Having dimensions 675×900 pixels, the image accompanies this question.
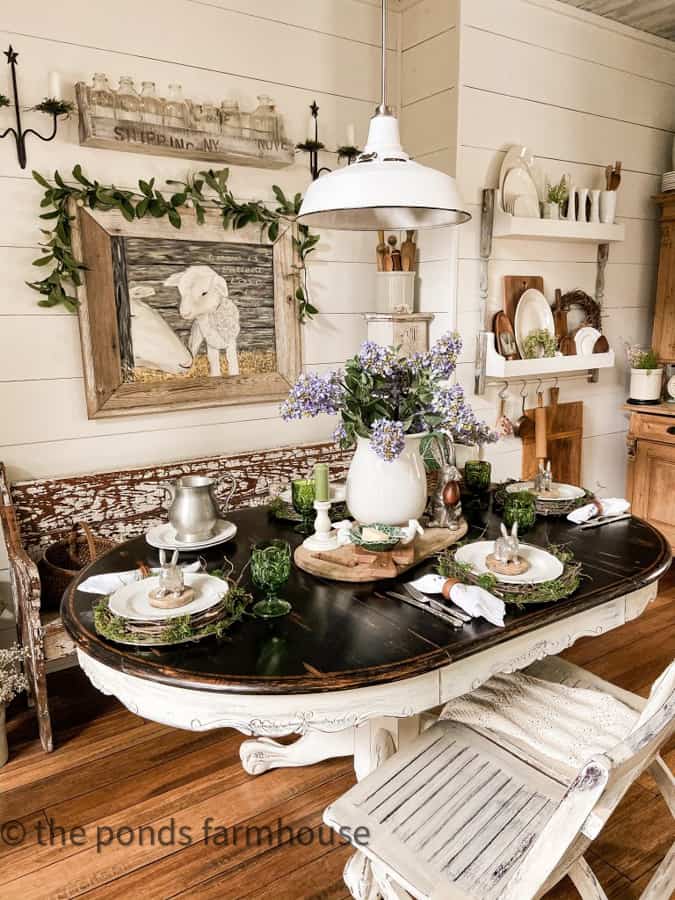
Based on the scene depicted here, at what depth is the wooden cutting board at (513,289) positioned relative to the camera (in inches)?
121

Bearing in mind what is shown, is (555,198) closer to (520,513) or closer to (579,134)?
(579,134)

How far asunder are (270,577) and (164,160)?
6.12 feet

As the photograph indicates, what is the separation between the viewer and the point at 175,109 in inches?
98.3

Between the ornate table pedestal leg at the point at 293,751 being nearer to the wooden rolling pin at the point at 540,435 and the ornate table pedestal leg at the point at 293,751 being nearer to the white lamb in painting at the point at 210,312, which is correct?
the wooden rolling pin at the point at 540,435

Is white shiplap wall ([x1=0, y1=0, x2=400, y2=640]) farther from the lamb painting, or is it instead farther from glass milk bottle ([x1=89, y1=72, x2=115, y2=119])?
the lamb painting

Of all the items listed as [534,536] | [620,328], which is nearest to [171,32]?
[534,536]

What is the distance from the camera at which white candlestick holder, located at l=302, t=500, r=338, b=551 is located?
1.70m

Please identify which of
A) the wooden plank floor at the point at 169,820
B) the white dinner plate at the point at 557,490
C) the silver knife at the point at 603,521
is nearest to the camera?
the wooden plank floor at the point at 169,820

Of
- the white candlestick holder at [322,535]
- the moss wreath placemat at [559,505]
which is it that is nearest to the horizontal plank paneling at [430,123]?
the moss wreath placemat at [559,505]

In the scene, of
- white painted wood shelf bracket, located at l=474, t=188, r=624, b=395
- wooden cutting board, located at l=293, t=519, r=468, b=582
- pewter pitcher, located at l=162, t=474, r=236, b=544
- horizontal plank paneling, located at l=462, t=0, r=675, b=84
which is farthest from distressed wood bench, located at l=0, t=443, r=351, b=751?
horizontal plank paneling, located at l=462, t=0, r=675, b=84

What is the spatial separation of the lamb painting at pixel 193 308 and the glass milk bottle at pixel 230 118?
0.43 metres

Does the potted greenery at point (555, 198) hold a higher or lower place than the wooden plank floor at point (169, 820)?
higher

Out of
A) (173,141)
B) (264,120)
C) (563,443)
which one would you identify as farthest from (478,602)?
(563,443)

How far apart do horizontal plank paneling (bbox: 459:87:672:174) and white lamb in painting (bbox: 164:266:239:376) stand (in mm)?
1221
